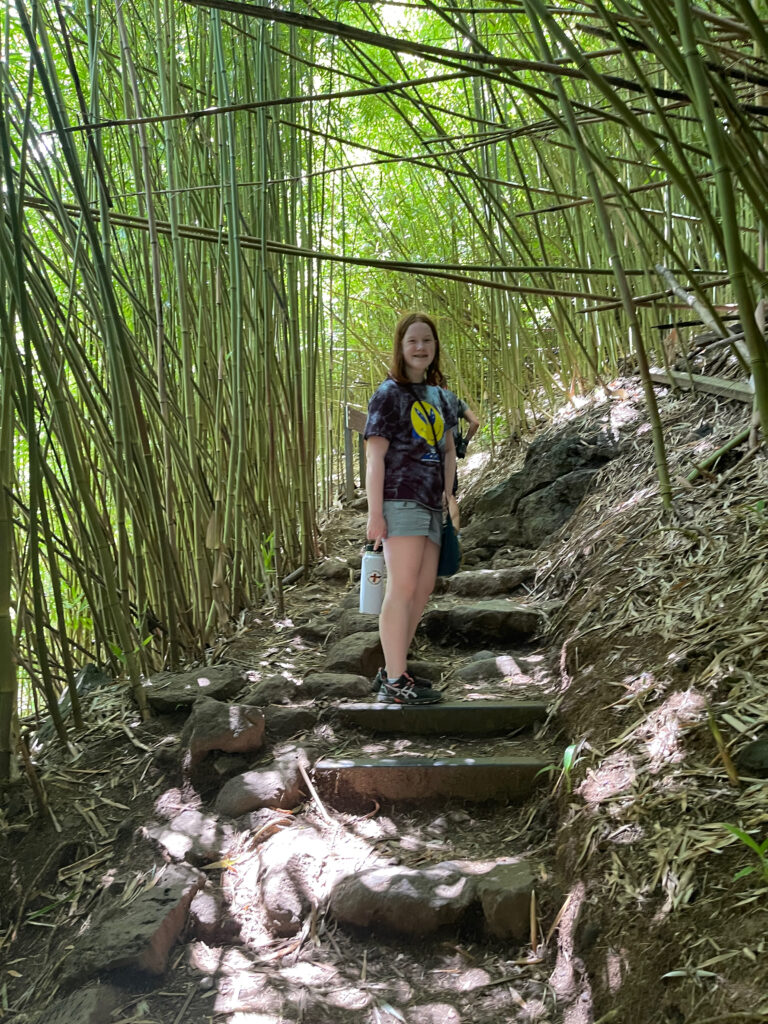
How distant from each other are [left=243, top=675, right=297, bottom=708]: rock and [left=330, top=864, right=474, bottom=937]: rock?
1.79ft

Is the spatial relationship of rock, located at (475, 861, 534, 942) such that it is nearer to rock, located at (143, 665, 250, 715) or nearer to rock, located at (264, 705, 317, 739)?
rock, located at (264, 705, 317, 739)

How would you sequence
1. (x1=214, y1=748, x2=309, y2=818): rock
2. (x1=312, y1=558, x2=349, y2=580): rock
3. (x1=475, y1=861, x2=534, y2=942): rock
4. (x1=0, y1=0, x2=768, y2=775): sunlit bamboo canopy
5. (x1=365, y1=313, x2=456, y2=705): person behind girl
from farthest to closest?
(x1=312, y1=558, x2=349, y2=580): rock
(x1=365, y1=313, x2=456, y2=705): person behind girl
(x1=214, y1=748, x2=309, y2=818): rock
(x1=475, y1=861, x2=534, y2=942): rock
(x1=0, y1=0, x2=768, y2=775): sunlit bamboo canopy

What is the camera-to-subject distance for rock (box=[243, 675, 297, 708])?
1696 mm

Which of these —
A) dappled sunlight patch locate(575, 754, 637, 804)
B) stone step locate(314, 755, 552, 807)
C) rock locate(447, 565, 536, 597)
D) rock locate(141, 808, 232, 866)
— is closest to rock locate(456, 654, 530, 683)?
stone step locate(314, 755, 552, 807)

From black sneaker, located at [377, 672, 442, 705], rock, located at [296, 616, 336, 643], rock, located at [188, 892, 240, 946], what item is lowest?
rock, located at [188, 892, 240, 946]

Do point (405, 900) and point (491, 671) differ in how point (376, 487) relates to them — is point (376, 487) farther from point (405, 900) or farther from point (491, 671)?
point (405, 900)

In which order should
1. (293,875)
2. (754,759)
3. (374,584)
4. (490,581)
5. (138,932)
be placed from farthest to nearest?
1. (490,581)
2. (374,584)
3. (293,875)
4. (138,932)
5. (754,759)

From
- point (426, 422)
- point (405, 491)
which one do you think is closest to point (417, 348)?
point (426, 422)

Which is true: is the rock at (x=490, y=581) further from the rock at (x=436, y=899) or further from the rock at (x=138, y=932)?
the rock at (x=138, y=932)

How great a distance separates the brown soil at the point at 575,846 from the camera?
2.91 ft

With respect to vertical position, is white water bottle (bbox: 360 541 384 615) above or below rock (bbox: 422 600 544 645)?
above

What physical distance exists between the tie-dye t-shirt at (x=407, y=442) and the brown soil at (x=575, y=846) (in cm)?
46

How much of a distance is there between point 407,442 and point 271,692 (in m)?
0.64

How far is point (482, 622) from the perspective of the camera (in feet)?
6.82
